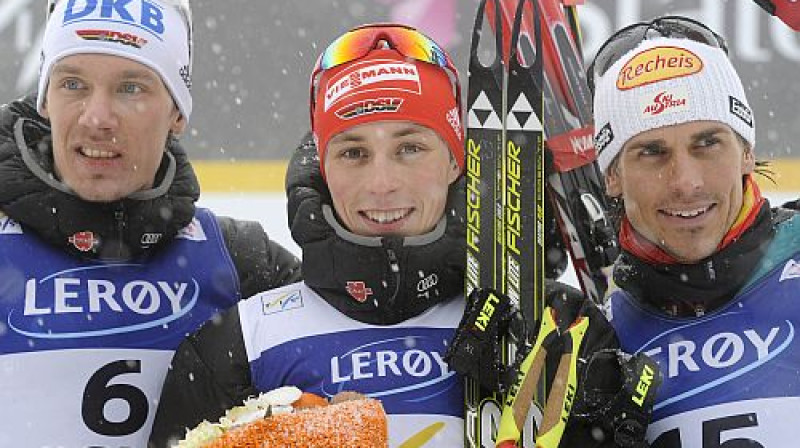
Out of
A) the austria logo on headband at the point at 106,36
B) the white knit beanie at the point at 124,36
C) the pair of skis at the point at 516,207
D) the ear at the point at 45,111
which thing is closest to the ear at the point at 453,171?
the pair of skis at the point at 516,207

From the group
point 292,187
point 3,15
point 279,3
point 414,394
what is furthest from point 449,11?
point 414,394

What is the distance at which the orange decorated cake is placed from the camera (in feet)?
6.66

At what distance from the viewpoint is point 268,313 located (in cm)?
304

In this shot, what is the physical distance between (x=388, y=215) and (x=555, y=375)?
525 mm

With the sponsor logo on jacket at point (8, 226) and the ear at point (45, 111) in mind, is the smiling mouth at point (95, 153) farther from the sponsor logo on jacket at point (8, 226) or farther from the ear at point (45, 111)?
the sponsor logo on jacket at point (8, 226)

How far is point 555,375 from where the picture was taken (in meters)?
2.87

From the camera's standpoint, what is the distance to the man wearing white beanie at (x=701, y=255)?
9.48 feet

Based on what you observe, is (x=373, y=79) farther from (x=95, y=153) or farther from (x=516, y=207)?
(x=95, y=153)

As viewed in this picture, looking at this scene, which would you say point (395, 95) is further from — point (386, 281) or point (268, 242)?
point (268, 242)

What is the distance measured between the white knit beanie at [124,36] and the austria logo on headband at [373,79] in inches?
18.0

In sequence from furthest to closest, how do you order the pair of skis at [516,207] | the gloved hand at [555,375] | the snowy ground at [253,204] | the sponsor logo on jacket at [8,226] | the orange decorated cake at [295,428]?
the snowy ground at [253,204] → the sponsor logo on jacket at [8,226] → the pair of skis at [516,207] → the gloved hand at [555,375] → the orange decorated cake at [295,428]

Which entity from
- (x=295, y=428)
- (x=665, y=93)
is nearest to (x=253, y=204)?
(x=665, y=93)

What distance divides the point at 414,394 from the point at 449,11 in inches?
145

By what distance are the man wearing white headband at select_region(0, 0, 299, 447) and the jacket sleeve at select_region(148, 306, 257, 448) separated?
0.27 meters
